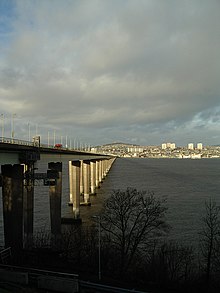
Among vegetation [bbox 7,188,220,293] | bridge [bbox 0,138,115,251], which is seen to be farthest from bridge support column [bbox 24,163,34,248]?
vegetation [bbox 7,188,220,293]

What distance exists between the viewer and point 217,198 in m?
51.2

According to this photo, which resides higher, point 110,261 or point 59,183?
point 59,183

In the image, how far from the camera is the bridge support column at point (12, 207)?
79.5ft

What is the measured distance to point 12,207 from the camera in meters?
24.3

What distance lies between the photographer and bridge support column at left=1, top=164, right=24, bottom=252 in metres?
24.2

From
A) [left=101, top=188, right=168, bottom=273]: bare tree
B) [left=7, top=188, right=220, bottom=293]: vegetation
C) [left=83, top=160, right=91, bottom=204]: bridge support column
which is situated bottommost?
[left=7, top=188, right=220, bottom=293]: vegetation

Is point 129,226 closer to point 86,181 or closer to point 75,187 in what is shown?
point 75,187

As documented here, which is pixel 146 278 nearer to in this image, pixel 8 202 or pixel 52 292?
pixel 52 292

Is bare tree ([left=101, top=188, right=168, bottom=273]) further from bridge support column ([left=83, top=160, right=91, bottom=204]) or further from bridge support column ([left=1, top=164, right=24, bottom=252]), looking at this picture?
bridge support column ([left=83, top=160, right=91, bottom=204])

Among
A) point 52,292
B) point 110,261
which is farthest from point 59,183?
point 52,292

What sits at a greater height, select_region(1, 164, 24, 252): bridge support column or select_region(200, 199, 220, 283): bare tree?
select_region(1, 164, 24, 252): bridge support column

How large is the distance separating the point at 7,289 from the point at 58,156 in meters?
26.2

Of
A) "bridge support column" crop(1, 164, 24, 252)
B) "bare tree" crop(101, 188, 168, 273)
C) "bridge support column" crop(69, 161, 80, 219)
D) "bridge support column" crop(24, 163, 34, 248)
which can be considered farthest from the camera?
"bridge support column" crop(69, 161, 80, 219)

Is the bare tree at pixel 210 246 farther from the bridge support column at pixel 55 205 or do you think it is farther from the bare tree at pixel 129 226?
the bridge support column at pixel 55 205
